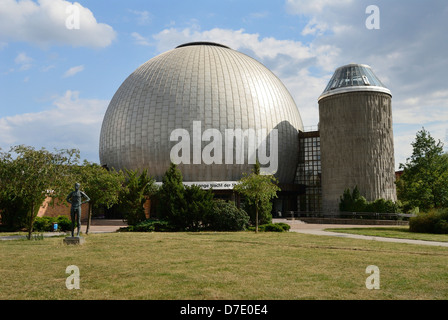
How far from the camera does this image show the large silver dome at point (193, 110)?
1783 inches

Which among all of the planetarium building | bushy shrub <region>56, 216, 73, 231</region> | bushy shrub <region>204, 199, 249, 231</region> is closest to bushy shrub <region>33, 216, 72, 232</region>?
bushy shrub <region>56, 216, 73, 231</region>

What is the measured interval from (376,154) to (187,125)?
2295 cm

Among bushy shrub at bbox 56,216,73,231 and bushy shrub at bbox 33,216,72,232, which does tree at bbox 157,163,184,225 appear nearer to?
bushy shrub at bbox 56,216,73,231

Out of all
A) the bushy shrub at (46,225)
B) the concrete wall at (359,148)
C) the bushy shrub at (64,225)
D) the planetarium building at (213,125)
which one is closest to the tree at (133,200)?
the bushy shrub at (64,225)

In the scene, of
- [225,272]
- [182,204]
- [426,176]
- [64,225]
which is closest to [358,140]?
[426,176]

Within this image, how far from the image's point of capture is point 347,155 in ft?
144

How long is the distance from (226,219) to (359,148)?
2249 centimetres

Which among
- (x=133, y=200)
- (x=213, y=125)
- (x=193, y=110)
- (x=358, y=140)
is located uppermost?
(x=193, y=110)

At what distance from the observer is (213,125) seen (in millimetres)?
44969

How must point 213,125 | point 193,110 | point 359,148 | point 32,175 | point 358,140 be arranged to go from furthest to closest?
point 193,110 → point 213,125 → point 358,140 → point 359,148 → point 32,175

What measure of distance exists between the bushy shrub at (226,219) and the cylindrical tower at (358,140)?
1955cm

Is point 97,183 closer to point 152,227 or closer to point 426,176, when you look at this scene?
point 152,227
